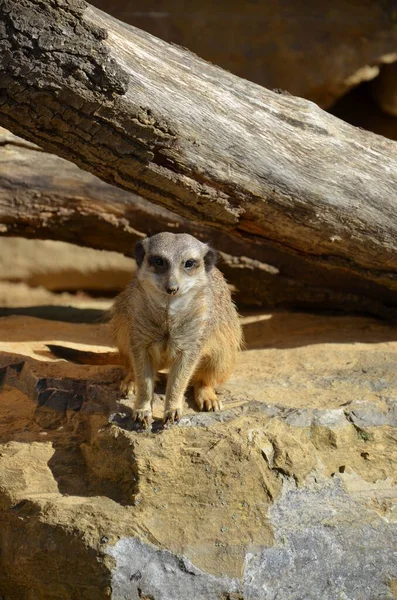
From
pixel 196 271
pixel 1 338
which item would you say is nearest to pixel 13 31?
pixel 196 271

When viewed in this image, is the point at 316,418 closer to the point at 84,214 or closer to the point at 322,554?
the point at 322,554

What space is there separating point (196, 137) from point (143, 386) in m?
1.05

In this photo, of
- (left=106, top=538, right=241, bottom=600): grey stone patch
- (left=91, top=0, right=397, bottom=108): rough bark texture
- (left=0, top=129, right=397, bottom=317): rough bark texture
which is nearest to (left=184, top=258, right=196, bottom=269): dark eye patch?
(left=106, top=538, right=241, bottom=600): grey stone patch

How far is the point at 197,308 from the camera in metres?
3.19

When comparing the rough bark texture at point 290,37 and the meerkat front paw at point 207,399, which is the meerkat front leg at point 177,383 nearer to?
the meerkat front paw at point 207,399

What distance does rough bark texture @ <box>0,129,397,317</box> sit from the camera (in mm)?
4449

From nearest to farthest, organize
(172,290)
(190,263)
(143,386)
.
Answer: (172,290) → (143,386) → (190,263)

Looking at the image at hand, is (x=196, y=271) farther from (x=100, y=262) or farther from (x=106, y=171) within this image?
(x=100, y=262)

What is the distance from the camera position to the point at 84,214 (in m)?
4.50

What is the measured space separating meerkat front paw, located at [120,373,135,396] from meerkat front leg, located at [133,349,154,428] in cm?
18

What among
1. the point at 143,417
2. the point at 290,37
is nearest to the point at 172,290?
the point at 143,417

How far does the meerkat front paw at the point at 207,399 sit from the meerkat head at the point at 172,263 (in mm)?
455

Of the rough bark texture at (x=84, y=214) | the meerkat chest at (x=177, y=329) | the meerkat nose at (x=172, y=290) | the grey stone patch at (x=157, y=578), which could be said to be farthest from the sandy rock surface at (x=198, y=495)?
the rough bark texture at (x=84, y=214)

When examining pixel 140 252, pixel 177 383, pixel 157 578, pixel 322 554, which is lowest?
pixel 157 578
